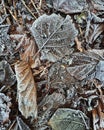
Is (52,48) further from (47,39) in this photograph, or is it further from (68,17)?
(68,17)

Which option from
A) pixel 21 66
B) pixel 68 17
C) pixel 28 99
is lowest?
pixel 28 99

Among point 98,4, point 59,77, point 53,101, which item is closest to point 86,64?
point 59,77

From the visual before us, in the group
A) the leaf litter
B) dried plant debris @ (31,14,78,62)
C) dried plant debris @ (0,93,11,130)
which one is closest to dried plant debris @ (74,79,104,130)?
the leaf litter

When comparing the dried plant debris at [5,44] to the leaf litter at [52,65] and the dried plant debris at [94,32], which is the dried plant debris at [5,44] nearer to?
the leaf litter at [52,65]

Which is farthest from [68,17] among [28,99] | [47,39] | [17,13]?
[28,99]

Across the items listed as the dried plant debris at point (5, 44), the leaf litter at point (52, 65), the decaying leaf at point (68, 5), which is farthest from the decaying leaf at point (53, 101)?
the decaying leaf at point (68, 5)

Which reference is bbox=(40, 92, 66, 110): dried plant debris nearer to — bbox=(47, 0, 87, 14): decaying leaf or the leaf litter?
the leaf litter

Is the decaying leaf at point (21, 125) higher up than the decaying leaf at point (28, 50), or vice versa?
the decaying leaf at point (28, 50)
